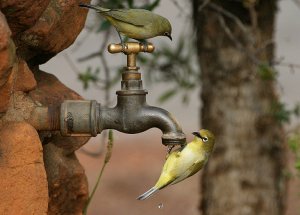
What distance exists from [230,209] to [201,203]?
23 centimetres

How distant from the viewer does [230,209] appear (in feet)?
13.0

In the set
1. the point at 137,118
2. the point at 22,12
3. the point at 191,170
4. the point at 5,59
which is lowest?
the point at 191,170

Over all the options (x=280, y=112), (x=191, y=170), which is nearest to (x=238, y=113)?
(x=280, y=112)

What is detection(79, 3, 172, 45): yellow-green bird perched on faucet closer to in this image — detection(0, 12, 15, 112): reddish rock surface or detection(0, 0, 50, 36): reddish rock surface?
detection(0, 0, 50, 36): reddish rock surface

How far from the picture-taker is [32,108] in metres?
2.11

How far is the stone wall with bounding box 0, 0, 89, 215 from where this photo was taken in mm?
1928

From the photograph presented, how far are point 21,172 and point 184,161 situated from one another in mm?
436

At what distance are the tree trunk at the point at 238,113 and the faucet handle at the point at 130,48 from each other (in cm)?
172

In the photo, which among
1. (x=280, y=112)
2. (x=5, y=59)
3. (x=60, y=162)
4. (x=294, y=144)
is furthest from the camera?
(x=280, y=112)

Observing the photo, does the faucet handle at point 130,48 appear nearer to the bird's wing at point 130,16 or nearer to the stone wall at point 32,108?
the bird's wing at point 130,16

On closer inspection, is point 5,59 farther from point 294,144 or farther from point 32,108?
point 294,144

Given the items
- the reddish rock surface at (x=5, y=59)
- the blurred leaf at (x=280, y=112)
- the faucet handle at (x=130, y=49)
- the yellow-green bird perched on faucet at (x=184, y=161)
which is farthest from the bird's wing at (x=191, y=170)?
the blurred leaf at (x=280, y=112)

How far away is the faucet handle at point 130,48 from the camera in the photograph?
6.91 ft

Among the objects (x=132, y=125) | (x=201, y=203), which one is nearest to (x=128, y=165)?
(x=201, y=203)
